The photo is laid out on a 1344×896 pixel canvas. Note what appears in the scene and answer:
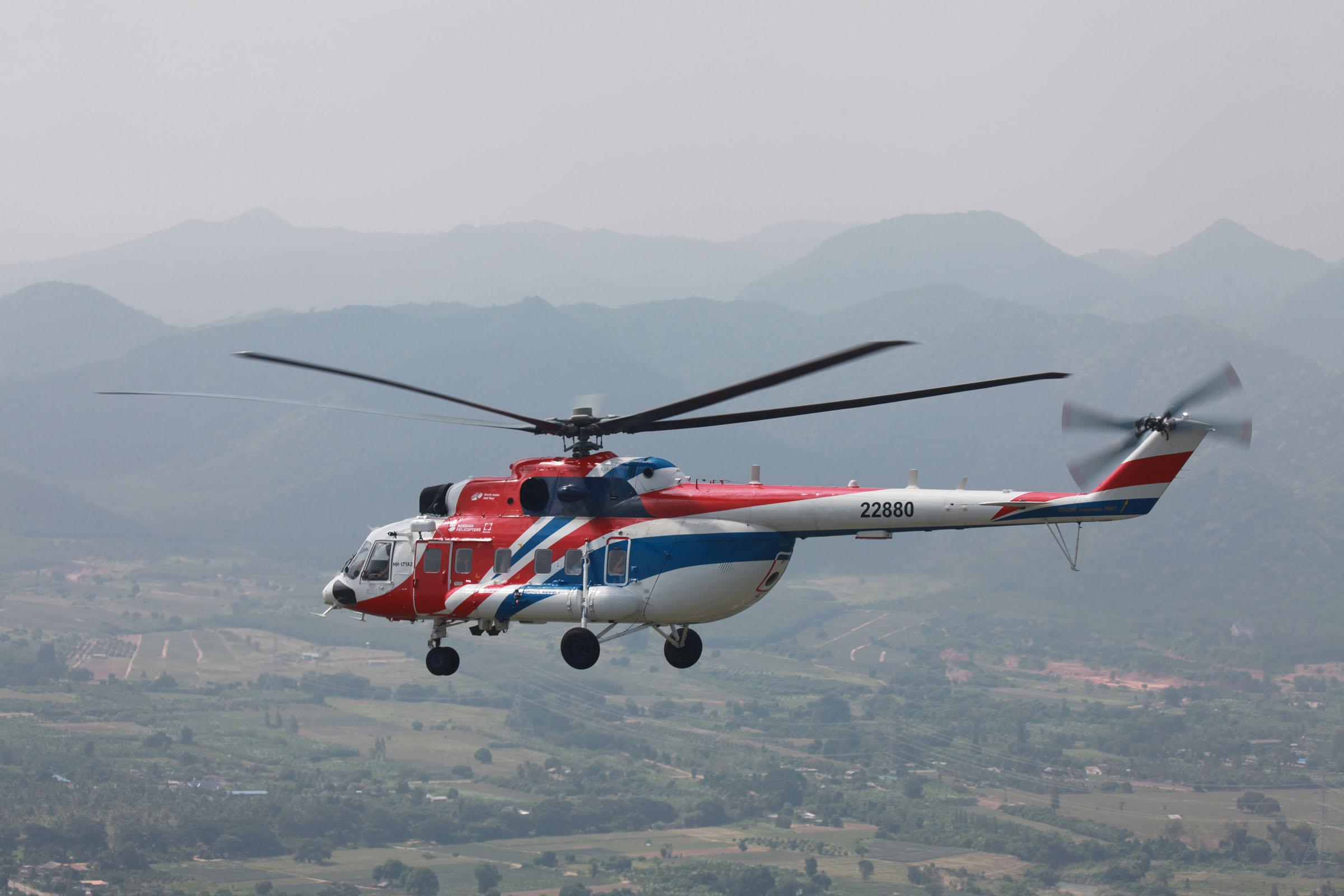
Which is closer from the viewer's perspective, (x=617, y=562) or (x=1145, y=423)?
(x=1145, y=423)

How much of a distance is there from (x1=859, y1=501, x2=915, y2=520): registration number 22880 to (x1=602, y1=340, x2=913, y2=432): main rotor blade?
14.2 ft

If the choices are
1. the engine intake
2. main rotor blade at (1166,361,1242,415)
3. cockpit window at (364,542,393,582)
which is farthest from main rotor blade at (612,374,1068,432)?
cockpit window at (364,542,393,582)

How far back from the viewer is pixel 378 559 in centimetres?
3347

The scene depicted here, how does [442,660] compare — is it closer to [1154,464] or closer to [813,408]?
[813,408]

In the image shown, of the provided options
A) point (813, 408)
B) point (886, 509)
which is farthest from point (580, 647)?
point (813, 408)

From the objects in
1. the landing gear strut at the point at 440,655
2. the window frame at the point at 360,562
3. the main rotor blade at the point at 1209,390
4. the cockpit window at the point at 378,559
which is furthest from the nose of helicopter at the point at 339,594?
the main rotor blade at the point at 1209,390

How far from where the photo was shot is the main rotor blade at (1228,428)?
27.7m

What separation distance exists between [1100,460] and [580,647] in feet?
40.1

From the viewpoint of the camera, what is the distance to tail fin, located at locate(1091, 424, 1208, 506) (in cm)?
2962

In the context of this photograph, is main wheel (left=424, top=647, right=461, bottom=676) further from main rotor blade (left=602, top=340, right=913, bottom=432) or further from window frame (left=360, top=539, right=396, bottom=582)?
main rotor blade (left=602, top=340, right=913, bottom=432)

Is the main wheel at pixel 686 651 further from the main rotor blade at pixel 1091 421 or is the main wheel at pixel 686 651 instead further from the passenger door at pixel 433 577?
the main rotor blade at pixel 1091 421

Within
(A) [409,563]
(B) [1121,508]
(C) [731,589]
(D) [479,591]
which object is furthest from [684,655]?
(B) [1121,508]

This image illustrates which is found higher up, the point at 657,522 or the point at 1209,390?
the point at 1209,390

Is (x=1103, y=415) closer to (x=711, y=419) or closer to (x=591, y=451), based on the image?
(x=711, y=419)
